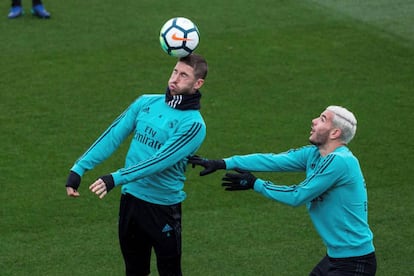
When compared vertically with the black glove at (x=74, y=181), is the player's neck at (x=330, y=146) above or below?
above

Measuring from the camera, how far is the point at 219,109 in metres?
12.1

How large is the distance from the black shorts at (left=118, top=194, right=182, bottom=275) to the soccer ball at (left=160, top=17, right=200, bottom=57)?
3.94 feet

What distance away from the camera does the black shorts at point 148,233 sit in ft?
23.4

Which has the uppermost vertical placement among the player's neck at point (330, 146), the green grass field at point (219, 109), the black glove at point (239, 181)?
the player's neck at point (330, 146)

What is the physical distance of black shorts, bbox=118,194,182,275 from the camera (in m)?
7.13

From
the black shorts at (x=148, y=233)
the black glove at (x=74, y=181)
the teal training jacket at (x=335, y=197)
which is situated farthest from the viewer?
the black shorts at (x=148, y=233)

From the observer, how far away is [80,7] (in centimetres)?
1595

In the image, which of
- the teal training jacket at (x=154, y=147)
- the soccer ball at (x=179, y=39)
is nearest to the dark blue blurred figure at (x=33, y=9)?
the soccer ball at (x=179, y=39)

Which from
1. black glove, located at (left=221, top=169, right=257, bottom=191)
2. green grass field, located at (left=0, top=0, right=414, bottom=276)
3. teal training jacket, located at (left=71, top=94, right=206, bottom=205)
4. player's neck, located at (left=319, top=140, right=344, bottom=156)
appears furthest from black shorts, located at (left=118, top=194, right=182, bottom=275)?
player's neck, located at (left=319, top=140, right=344, bottom=156)

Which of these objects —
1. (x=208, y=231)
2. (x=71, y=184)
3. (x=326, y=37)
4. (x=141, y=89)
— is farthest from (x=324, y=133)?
(x=326, y=37)

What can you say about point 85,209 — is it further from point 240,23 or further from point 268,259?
point 240,23

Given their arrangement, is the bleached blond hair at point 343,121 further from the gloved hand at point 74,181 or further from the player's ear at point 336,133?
the gloved hand at point 74,181

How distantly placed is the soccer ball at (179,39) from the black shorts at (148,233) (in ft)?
3.94

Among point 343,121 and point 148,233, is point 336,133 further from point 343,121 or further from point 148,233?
point 148,233
